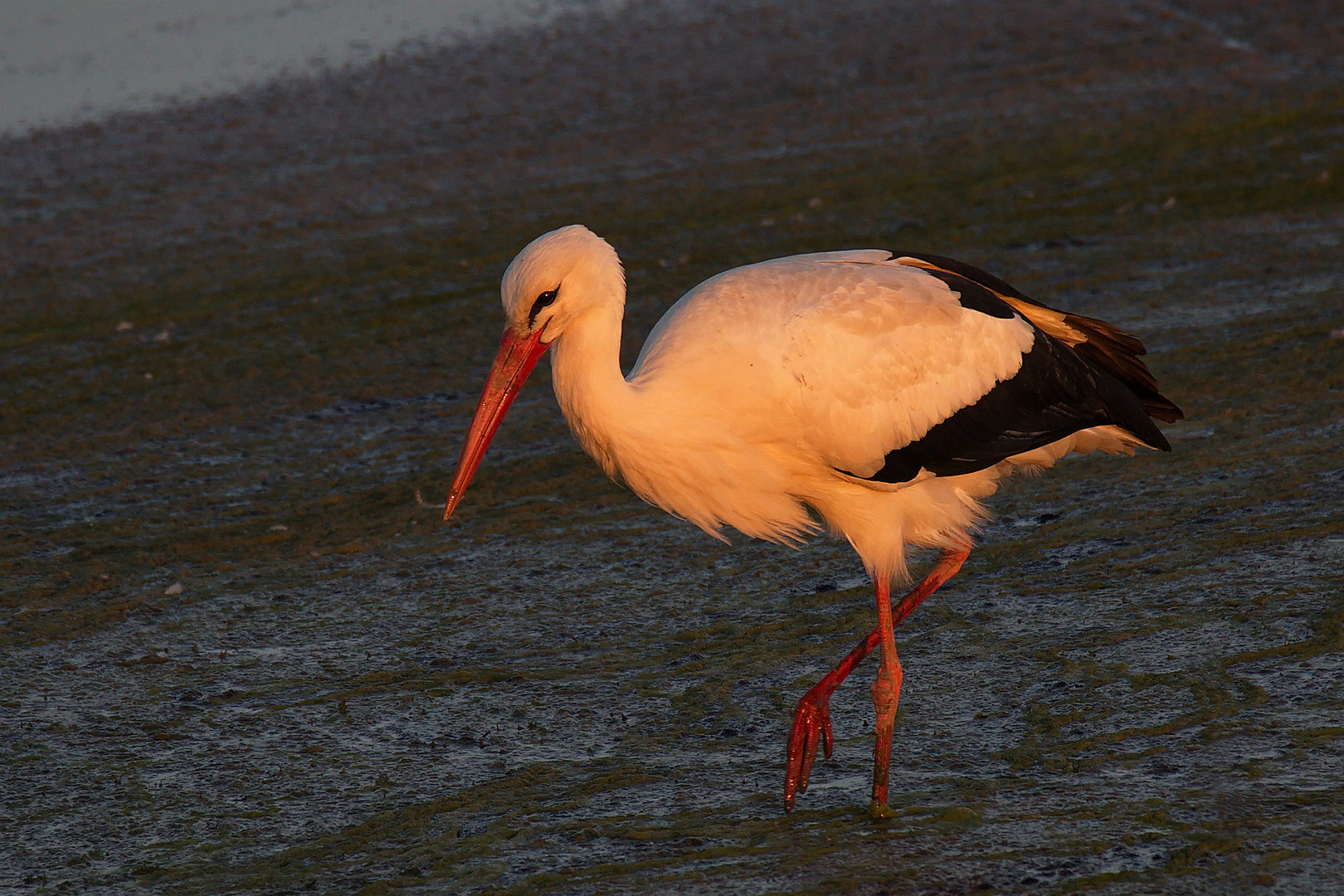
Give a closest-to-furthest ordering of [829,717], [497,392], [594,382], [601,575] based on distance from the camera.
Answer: [594,382], [497,392], [829,717], [601,575]

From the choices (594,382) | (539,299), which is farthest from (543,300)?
(594,382)

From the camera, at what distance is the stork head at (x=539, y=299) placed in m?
4.29

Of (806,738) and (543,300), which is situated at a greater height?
(543,300)

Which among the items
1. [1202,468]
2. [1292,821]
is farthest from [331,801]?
[1202,468]

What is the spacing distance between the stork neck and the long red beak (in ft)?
0.31

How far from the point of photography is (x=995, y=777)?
4.29m

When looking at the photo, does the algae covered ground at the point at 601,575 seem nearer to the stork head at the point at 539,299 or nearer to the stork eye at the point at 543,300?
the stork head at the point at 539,299

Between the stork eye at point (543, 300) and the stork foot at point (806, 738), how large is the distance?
4.33 ft

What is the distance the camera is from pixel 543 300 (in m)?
4.32

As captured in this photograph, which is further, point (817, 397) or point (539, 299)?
point (817, 397)

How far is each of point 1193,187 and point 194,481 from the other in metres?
5.69

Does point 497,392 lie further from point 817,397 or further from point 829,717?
point 829,717

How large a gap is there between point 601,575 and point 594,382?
1.59 m

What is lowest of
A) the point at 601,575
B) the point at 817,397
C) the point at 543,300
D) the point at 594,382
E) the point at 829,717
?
the point at 829,717
